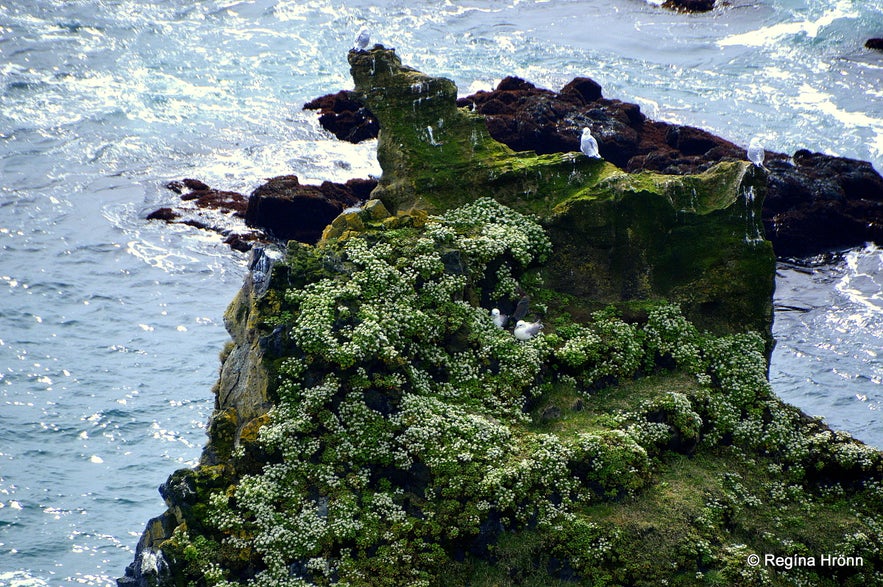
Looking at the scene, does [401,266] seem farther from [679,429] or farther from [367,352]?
[679,429]

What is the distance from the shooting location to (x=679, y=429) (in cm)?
1221

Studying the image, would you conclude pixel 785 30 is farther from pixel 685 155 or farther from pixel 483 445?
pixel 483 445

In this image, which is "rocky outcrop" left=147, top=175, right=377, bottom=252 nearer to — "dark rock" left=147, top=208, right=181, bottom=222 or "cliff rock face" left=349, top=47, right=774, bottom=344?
"dark rock" left=147, top=208, right=181, bottom=222

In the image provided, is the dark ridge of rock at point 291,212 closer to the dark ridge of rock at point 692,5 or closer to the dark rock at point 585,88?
the dark rock at point 585,88

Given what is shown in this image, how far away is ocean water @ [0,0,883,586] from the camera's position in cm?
1717

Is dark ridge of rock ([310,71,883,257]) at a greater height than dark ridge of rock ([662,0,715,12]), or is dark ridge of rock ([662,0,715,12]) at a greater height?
dark ridge of rock ([662,0,715,12])

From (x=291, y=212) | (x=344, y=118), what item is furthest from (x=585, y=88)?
(x=291, y=212)

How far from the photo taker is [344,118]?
96.8 feet

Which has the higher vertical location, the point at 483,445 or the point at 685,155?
the point at 483,445

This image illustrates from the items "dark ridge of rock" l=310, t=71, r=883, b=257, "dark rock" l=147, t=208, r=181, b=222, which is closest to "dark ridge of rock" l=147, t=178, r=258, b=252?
"dark rock" l=147, t=208, r=181, b=222

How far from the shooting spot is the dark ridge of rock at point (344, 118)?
2903 cm

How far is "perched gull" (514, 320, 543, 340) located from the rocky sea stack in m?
0.18

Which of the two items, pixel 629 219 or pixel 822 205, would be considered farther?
pixel 822 205

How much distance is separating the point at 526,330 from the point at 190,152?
57.4ft
